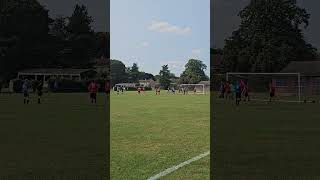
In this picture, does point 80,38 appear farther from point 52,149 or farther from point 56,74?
point 52,149

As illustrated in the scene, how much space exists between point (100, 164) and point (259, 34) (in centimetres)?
6922

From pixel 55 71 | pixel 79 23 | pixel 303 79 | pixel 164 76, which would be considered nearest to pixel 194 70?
pixel 164 76

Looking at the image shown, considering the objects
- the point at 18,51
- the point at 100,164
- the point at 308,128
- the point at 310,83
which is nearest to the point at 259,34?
the point at 310,83

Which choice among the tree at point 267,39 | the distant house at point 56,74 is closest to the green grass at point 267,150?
the tree at point 267,39

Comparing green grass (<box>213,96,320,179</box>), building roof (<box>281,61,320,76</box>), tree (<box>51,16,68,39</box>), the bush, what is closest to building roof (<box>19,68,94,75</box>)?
tree (<box>51,16,68,39</box>)

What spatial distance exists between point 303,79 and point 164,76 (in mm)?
85165

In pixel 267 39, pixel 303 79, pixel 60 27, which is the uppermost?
pixel 60 27

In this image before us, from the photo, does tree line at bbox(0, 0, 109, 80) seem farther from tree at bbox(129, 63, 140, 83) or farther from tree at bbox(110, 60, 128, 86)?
tree at bbox(129, 63, 140, 83)

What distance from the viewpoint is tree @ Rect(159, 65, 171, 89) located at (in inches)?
5359

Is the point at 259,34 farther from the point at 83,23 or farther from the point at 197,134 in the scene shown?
the point at 197,134

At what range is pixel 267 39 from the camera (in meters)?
74.3

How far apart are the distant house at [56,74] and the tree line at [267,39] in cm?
2085

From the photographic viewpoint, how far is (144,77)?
151 m

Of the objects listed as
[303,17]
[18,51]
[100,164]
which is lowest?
[100,164]
